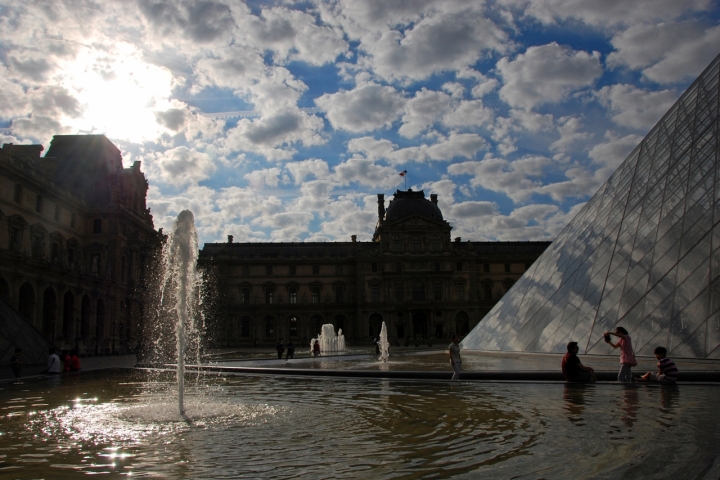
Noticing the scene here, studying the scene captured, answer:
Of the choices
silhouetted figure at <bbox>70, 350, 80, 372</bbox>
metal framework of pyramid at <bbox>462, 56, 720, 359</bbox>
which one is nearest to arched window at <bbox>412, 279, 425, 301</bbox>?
metal framework of pyramid at <bbox>462, 56, 720, 359</bbox>

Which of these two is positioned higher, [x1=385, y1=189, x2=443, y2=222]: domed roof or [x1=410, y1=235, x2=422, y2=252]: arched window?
[x1=385, y1=189, x2=443, y2=222]: domed roof

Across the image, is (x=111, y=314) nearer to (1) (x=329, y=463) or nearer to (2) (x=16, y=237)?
(2) (x=16, y=237)

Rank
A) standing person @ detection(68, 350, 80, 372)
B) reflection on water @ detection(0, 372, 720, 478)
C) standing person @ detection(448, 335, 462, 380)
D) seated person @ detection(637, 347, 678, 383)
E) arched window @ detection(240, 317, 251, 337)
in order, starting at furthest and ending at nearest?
arched window @ detection(240, 317, 251, 337), standing person @ detection(68, 350, 80, 372), standing person @ detection(448, 335, 462, 380), seated person @ detection(637, 347, 678, 383), reflection on water @ detection(0, 372, 720, 478)

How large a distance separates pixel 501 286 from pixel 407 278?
12384mm

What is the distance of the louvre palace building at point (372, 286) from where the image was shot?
71.1 metres

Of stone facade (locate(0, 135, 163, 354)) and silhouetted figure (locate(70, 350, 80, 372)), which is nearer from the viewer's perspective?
silhouetted figure (locate(70, 350, 80, 372))

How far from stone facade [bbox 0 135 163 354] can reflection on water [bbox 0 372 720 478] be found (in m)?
26.5

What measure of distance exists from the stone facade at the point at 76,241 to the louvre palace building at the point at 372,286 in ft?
66.2

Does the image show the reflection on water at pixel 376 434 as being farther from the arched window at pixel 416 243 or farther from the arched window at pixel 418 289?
the arched window at pixel 416 243

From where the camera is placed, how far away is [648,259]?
628 inches

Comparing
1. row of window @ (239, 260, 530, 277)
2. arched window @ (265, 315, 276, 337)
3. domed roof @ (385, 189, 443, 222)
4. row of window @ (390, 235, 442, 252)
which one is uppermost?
domed roof @ (385, 189, 443, 222)

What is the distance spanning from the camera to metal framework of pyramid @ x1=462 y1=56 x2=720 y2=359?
14.0m

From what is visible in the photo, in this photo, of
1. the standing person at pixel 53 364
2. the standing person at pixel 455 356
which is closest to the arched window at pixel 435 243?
the standing person at pixel 53 364

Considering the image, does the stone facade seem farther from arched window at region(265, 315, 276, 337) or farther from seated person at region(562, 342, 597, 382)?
seated person at region(562, 342, 597, 382)
